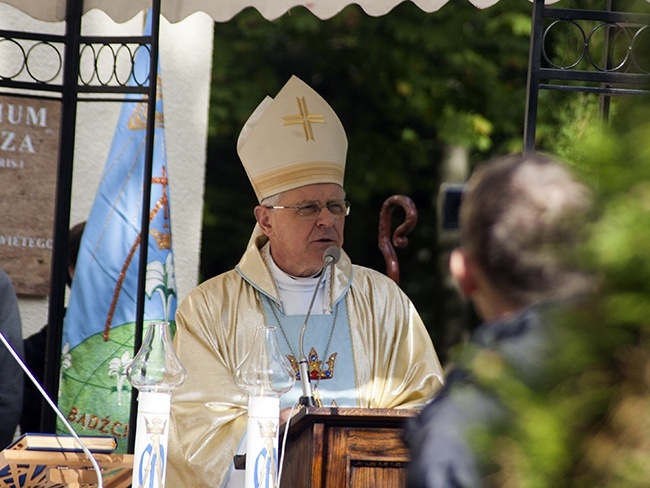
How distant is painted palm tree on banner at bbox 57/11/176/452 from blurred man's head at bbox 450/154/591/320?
385cm

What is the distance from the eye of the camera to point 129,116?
6027 millimetres

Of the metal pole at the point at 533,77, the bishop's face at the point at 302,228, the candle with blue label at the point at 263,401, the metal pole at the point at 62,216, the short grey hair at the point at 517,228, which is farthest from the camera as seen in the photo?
the metal pole at the point at 62,216

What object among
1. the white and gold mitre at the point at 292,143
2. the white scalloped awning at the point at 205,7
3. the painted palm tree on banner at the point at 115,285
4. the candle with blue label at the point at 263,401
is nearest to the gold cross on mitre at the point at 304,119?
the white and gold mitre at the point at 292,143

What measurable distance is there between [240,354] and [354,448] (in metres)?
1.44

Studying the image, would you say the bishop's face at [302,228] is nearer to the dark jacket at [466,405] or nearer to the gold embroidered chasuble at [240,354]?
the gold embroidered chasuble at [240,354]

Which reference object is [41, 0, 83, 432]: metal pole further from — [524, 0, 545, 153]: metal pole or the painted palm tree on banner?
[524, 0, 545, 153]: metal pole

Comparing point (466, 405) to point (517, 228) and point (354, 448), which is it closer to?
point (517, 228)

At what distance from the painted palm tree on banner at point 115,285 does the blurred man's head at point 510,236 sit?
3848mm

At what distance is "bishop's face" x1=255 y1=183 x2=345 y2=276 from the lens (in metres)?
5.09

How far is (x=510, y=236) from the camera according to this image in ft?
6.26

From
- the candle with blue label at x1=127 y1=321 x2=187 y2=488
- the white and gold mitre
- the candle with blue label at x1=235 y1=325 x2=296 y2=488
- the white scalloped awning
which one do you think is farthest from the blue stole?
the white scalloped awning

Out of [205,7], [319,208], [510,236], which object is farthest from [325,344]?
[510,236]

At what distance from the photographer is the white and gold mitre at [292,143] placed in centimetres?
531

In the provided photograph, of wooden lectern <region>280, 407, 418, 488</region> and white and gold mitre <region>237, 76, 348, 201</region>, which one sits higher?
white and gold mitre <region>237, 76, 348, 201</region>
